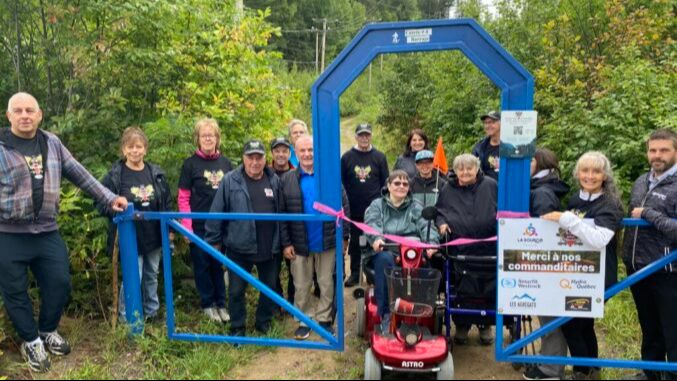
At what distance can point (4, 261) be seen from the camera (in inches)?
151

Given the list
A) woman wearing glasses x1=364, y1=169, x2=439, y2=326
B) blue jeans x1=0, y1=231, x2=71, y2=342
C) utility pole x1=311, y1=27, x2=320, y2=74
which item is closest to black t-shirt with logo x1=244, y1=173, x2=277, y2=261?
woman wearing glasses x1=364, y1=169, x2=439, y2=326

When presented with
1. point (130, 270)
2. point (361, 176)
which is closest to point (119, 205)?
point (130, 270)

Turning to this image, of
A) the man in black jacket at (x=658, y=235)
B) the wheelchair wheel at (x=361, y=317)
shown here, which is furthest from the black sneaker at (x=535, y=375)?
the wheelchair wheel at (x=361, y=317)

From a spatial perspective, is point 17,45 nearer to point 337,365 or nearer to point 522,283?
point 337,365

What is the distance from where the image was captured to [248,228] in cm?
448

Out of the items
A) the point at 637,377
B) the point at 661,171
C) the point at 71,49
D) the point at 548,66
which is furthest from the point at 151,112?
the point at 548,66

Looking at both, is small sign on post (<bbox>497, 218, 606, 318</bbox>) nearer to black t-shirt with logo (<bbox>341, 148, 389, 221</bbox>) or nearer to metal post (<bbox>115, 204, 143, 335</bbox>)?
black t-shirt with logo (<bbox>341, 148, 389, 221</bbox>)

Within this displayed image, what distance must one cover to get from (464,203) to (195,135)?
105 inches

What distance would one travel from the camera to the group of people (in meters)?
3.64

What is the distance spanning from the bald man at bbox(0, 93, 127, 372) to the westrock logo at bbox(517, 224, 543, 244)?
3193mm

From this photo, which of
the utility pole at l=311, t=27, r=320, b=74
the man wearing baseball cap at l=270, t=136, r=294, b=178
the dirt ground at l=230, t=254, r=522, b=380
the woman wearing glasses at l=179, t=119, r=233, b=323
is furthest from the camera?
the utility pole at l=311, t=27, r=320, b=74

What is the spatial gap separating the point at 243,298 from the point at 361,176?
2.04 meters

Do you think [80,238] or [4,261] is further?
[80,238]

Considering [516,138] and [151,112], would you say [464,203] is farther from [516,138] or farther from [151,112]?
[151,112]
